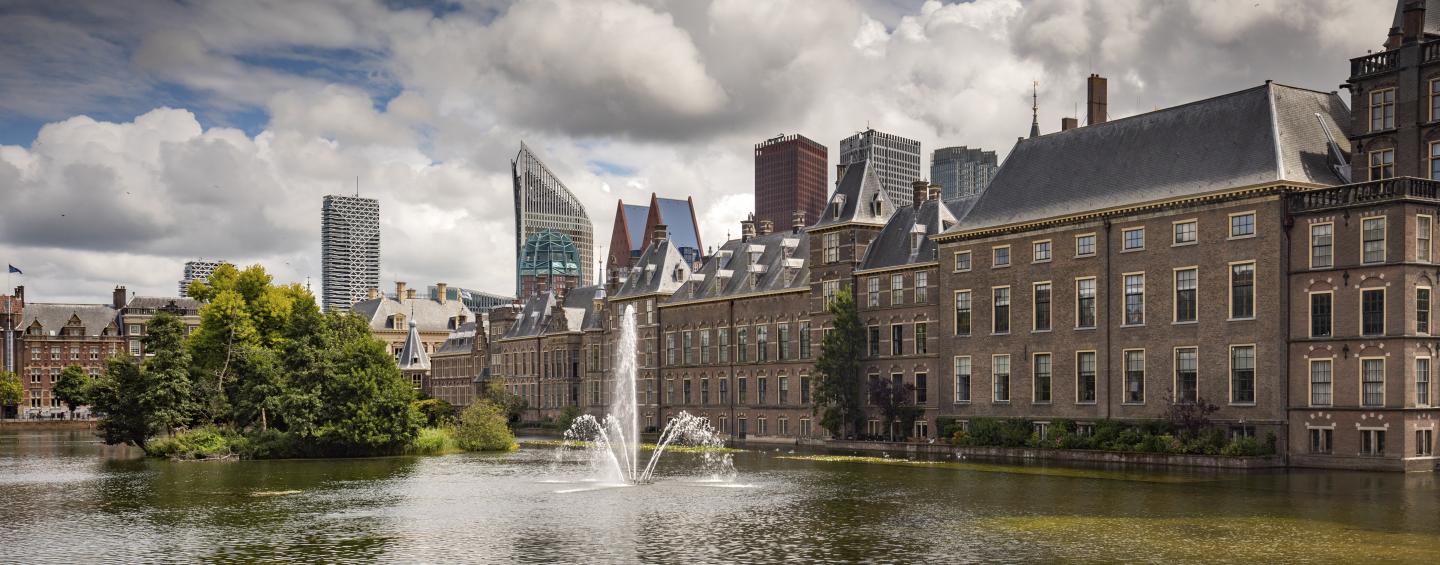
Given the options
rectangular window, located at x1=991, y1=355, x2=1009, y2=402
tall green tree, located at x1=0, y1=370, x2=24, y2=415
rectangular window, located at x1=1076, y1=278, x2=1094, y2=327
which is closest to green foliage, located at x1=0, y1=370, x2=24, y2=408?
tall green tree, located at x1=0, y1=370, x2=24, y2=415

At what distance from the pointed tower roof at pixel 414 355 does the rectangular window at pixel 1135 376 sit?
105m

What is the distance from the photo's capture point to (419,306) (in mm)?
172875

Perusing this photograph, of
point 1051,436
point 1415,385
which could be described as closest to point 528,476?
point 1051,436

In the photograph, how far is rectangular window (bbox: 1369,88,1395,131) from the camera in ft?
190

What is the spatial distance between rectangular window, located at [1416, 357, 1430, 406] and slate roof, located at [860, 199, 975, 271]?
96.1 ft

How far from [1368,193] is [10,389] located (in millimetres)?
139080

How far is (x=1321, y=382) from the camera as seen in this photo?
56.7 meters

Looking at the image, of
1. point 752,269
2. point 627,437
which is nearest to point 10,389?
point 627,437

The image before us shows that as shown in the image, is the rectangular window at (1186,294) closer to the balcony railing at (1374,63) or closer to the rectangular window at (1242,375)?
the rectangular window at (1242,375)

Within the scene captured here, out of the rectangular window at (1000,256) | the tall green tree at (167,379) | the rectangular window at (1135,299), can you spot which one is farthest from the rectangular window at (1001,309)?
the tall green tree at (167,379)

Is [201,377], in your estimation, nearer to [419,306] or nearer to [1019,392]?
[1019,392]

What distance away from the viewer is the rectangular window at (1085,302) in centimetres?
6712

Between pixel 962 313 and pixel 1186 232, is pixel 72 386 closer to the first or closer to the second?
pixel 962 313

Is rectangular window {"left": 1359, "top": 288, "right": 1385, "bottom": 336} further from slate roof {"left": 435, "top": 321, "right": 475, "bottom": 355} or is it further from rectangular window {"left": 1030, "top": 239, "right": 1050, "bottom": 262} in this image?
slate roof {"left": 435, "top": 321, "right": 475, "bottom": 355}
